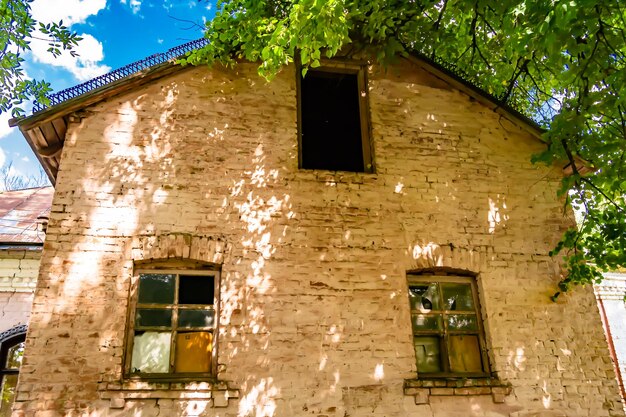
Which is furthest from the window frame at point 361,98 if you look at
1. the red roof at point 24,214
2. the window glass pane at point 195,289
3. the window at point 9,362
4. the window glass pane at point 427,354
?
the window at point 9,362

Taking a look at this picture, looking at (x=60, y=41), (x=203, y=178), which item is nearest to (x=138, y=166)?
(x=203, y=178)

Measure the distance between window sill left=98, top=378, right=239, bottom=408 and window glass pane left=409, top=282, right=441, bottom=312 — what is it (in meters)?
2.48

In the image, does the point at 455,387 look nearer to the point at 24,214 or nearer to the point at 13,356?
the point at 13,356

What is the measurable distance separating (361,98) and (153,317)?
165 inches

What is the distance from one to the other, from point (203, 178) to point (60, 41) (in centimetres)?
319

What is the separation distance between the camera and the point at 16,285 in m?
8.54

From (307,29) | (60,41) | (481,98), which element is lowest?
(307,29)

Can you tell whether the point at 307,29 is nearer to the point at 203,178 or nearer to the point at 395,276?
the point at 203,178

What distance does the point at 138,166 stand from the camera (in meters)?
6.23

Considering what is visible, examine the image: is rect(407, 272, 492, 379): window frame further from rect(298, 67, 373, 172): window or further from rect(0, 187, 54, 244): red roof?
rect(0, 187, 54, 244): red roof

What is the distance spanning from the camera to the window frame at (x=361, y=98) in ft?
22.9

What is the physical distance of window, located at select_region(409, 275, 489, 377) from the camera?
6.17 meters

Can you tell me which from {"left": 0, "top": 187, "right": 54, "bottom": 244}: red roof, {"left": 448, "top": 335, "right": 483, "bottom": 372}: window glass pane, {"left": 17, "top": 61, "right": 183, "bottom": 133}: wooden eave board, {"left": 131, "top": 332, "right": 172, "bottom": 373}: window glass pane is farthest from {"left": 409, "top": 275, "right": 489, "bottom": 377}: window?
{"left": 0, "top": 187, "right": 54, "bottom": 244}: red roof

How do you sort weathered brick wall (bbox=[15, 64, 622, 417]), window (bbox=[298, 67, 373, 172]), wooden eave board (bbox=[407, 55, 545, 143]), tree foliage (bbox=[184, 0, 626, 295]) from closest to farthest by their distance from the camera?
tree foliage (bbox=[184, 0, 626, 295])
weathered brick wall (bbox=[15, 64, 622, 417])
wooden eave board (bbox=[407, 55, 545, 143])
window (bbox=[298, 67, 373, 172])
